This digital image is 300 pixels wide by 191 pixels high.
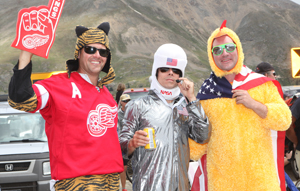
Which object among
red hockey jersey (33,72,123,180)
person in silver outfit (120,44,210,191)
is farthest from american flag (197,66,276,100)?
red hockey jersey (33,72,123,180)

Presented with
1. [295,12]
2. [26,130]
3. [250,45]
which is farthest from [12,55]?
[295,12]

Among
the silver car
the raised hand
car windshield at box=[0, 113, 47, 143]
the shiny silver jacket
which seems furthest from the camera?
car windshield at box=[0, 113, 47, 143]

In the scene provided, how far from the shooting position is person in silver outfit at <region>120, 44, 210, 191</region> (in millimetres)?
2693

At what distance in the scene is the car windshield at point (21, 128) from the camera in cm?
597

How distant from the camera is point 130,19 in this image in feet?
375

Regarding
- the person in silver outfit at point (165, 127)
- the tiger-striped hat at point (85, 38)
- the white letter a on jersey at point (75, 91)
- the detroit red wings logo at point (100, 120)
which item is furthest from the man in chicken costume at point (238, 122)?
the white letter a on jersey at point (75, 91)

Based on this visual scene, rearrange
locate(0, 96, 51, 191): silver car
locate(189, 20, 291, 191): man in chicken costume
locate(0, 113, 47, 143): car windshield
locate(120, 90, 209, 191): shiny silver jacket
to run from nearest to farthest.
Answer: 1. locate(120, 90, 209, 191): shiny silver jacket
2. locate(189, 20, 291, 191): man in chicken costume
3. locate(0, 96, 51, 191): silver car
4. locate(0, 113, 47, 143): car windshield

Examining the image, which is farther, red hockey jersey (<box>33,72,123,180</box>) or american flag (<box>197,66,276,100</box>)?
american flag (<box>197,66,276,100</box>)

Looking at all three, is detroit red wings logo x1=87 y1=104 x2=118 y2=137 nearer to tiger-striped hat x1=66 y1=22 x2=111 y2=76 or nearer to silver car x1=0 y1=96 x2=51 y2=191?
tiger-striped hat x1=66 y1=22 x2=111 y2=76

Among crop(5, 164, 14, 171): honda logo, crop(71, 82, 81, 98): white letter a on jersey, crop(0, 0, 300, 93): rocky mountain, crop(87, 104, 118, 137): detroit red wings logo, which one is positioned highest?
crop(0, 0, 300, 93): rocky mountain

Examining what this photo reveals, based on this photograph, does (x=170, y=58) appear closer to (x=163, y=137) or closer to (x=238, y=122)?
(x=163, y=137)

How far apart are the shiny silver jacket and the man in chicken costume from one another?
312mm

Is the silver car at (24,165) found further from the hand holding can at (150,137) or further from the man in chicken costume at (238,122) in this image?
the hand holding can at (150,137)

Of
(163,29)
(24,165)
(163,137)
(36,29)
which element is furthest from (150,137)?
(163,29)
